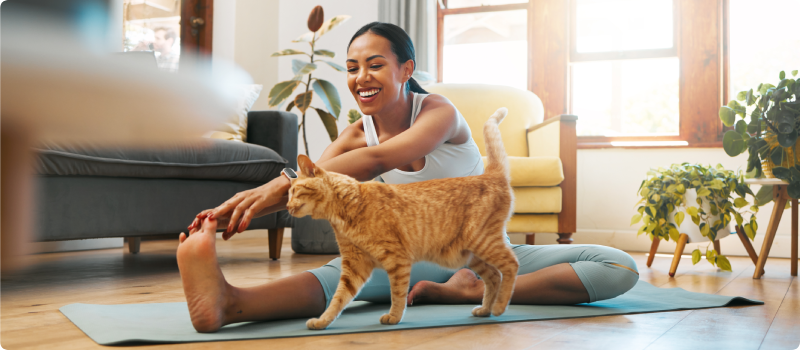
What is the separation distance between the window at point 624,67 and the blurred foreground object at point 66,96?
12.4 ft

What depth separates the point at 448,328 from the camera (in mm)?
1127

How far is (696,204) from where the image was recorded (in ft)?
7.57

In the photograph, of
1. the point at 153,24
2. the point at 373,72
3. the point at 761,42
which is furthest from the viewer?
the point at 761,42

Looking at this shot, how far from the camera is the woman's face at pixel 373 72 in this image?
132 centimetres

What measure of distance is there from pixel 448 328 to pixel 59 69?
3.31 ft

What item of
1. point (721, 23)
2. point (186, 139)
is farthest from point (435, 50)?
point (186, 139)

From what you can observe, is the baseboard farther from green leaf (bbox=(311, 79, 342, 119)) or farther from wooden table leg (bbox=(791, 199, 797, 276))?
green leaf (bbox=(311, 79, 342, 119))

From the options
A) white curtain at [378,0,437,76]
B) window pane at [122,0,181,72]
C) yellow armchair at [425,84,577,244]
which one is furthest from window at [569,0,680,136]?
window pane at [122,0,181,72]

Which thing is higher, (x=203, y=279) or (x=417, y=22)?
(x=417, y=22)

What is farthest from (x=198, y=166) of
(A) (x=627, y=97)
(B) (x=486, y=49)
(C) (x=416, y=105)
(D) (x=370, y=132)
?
(A) (x=627, y=97)

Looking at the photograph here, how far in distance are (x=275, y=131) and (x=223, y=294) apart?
174 cm

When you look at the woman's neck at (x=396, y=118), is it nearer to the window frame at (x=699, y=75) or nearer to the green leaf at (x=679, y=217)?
the green leaf at (x=679, y=217)

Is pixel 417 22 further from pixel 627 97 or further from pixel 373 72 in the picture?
pixel 373 72

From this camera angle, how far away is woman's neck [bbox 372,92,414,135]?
1453mm
